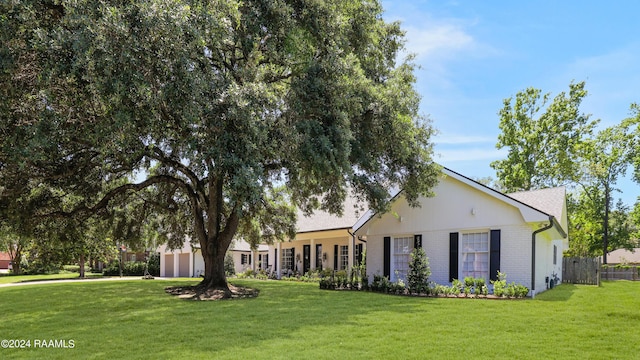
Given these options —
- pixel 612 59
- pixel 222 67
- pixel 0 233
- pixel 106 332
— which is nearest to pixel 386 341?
pixel 106 332

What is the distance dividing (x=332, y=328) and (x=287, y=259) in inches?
823

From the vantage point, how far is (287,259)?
98.4ft

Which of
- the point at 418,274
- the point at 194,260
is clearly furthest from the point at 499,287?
the point at 194,260

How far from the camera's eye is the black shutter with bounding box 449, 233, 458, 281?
17.6m

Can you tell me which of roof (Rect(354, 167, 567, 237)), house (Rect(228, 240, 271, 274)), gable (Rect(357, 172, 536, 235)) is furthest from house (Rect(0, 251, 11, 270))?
gable (Rect(357, 172, 536, 235))

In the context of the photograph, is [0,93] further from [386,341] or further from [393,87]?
[393,87]

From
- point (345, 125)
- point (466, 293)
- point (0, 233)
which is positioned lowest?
point (466, 293)

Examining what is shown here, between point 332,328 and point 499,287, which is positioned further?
point 499,287

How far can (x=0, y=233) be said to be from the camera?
1831cm

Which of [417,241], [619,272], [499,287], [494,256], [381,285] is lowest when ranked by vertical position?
[619,272]

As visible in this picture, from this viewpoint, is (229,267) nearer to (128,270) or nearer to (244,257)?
(244,257)

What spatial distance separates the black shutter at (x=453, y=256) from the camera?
17.6 m

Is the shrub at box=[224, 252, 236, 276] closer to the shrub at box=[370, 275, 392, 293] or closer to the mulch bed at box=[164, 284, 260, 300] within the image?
the mulch bed at box=[164, 284, 260, 300]

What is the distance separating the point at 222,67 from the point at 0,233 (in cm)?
1212
